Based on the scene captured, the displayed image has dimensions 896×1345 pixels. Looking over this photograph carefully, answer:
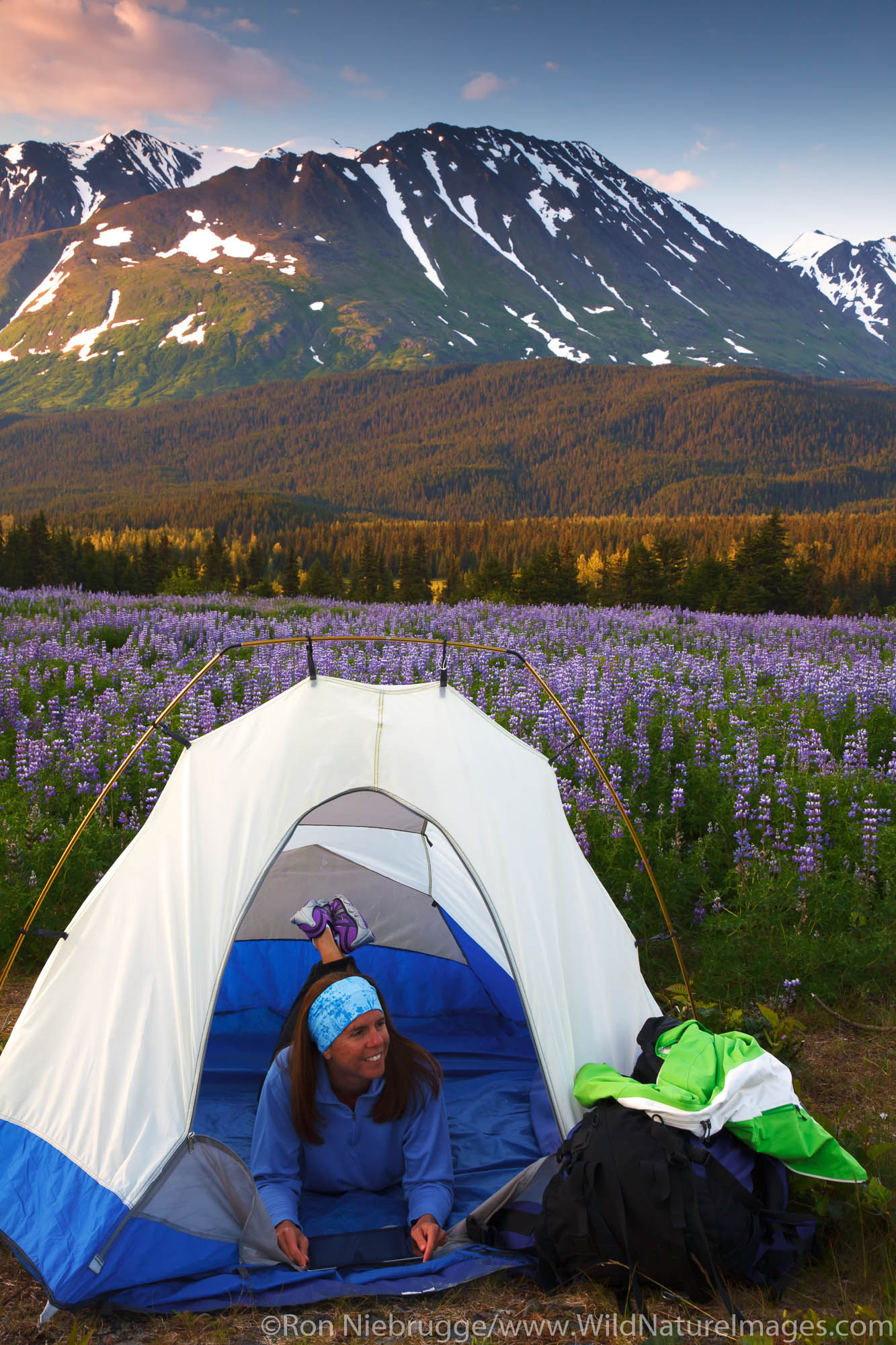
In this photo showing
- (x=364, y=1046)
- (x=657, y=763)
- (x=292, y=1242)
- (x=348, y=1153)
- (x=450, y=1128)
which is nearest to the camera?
(x=292, y=1242)

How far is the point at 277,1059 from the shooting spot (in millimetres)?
4820

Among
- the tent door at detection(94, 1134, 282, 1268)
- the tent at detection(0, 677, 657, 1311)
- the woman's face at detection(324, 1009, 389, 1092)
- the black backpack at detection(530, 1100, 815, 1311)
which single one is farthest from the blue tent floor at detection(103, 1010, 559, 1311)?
the woman's face at detection(324, 1009, 389, 1092)

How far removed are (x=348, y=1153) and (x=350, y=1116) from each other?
23cm

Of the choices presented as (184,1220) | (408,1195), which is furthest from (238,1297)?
Answer: (408,1195)

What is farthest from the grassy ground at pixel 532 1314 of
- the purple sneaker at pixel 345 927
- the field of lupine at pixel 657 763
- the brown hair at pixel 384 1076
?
the field of lupine at pixel 657 763

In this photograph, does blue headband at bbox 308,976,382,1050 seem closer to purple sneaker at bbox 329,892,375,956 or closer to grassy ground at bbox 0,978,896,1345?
grassy ground at bbox 0,978,896,1345

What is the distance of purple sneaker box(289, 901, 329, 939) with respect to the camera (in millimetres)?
5945

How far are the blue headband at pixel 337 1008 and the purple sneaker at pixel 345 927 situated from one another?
1.25 m

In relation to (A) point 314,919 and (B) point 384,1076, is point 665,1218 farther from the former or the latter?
(A) point 314,919

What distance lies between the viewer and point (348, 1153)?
4.88 meters

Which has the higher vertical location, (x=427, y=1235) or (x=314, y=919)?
(x=314, y=919)

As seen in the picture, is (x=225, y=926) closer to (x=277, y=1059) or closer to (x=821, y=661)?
(x=277, y=1059)

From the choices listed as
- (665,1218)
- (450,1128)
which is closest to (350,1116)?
(450,1128)

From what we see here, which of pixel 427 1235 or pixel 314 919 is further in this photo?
pixel 314 919
